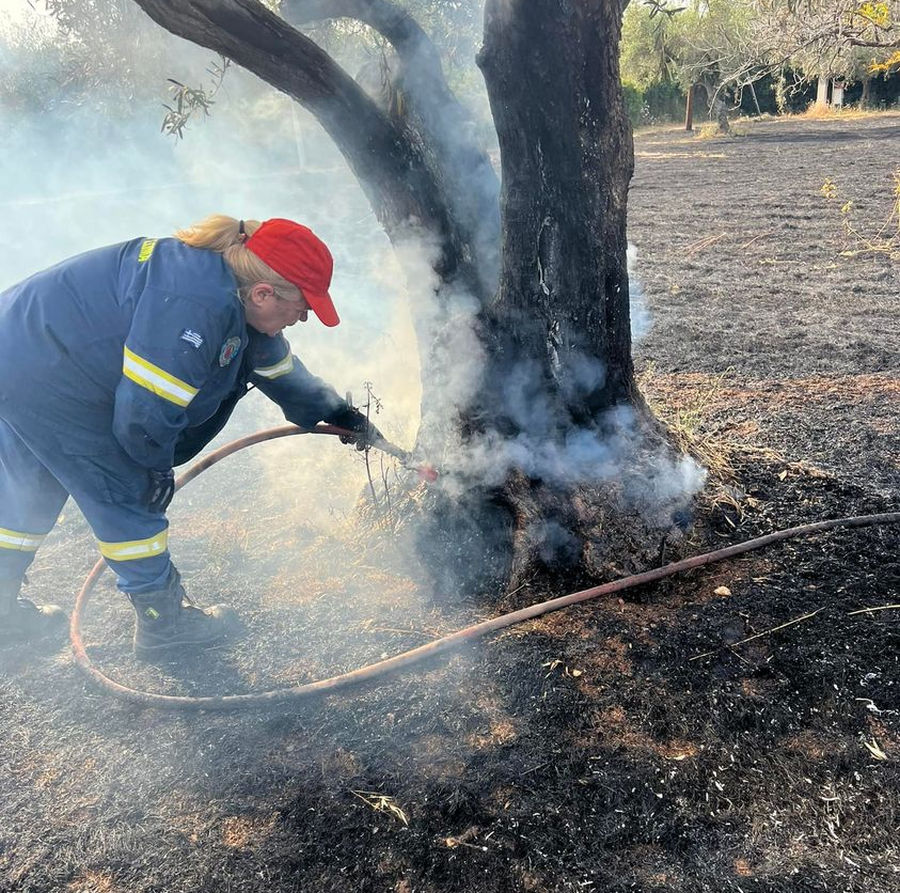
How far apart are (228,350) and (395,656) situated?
1.46 metres

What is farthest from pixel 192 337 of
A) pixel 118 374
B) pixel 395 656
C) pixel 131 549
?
pixel 395 656

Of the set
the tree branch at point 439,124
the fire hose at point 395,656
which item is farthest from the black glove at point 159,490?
the tree branch at point 439,124

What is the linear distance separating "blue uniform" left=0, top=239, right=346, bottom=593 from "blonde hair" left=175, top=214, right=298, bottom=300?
0.13 ft

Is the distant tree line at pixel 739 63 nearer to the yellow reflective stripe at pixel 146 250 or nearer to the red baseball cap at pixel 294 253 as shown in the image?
the red baseball cap at pixel 294 253

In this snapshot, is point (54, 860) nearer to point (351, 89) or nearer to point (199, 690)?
point (199, 690)

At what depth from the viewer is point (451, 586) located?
12.0 feet

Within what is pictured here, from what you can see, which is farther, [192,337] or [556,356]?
[556,356]

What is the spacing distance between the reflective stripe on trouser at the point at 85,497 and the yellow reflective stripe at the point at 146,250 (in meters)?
0.72

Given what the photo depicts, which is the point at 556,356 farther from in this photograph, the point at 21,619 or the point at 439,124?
the point at 21,619

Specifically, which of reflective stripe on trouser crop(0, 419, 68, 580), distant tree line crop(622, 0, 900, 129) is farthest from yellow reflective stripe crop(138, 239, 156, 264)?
distant tree line crop(622, 0, 900, 129)

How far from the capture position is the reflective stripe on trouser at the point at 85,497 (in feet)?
9.68

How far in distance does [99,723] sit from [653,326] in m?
5.90

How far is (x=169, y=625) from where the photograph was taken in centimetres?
325

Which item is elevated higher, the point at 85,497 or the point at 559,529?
the point at 85,497
